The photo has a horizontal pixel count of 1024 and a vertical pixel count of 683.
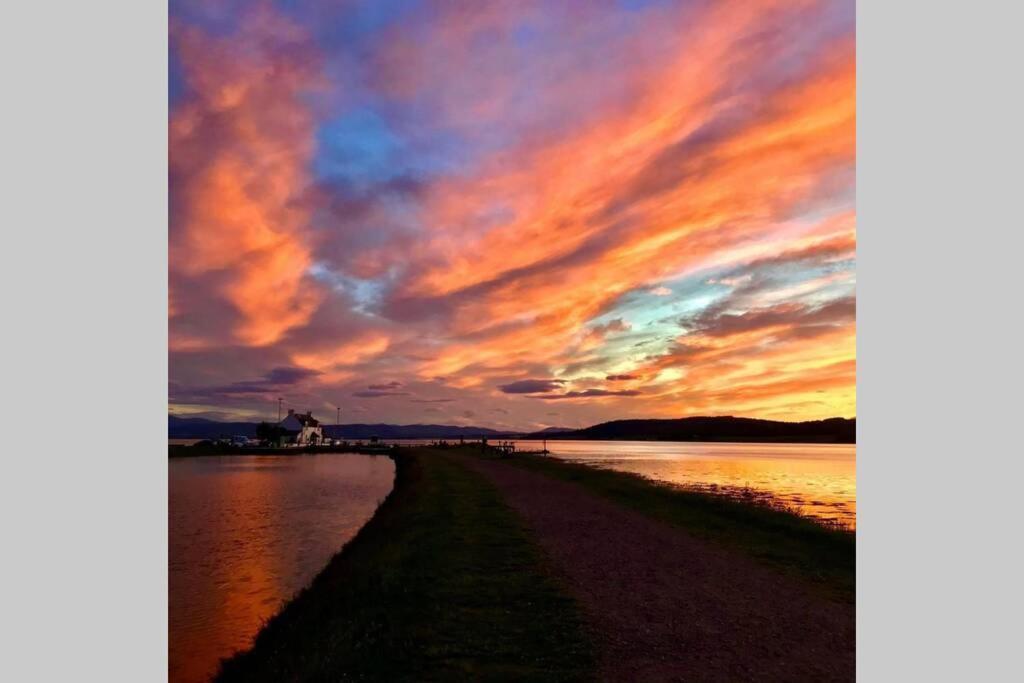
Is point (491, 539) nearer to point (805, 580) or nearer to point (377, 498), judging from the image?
point (805, 580)

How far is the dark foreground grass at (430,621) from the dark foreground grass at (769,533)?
743 cm

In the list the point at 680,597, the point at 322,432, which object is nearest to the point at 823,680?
the point at 680,597

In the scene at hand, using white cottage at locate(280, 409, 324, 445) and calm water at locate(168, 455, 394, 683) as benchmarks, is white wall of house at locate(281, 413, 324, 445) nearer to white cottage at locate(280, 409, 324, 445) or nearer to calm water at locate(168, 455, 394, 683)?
white cottage at locate(280, 409, 324, 445)

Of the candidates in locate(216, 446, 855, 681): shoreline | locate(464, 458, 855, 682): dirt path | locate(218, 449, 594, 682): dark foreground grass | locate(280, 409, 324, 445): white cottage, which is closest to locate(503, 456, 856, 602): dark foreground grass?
locate(216, 446, 855, 681): shoreline

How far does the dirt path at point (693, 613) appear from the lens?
1021 centimetres

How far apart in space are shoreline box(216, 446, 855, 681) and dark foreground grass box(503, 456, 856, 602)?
8 cm

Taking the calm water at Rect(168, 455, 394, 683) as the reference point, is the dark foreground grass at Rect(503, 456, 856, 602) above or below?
above

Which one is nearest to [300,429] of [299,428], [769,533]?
[299,428]

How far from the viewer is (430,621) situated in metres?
12.5

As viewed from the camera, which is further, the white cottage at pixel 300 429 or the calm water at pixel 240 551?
the white cottage at pixel 300 429

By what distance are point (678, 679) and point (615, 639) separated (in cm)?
180

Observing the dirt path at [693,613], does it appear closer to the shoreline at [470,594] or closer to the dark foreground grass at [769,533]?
the shoreline at [470,594]

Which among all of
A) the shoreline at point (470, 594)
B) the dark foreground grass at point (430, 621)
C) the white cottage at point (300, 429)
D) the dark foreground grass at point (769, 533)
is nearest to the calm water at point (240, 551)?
the shoreline at point (470, 594)

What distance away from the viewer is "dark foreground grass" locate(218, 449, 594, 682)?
10.4m
